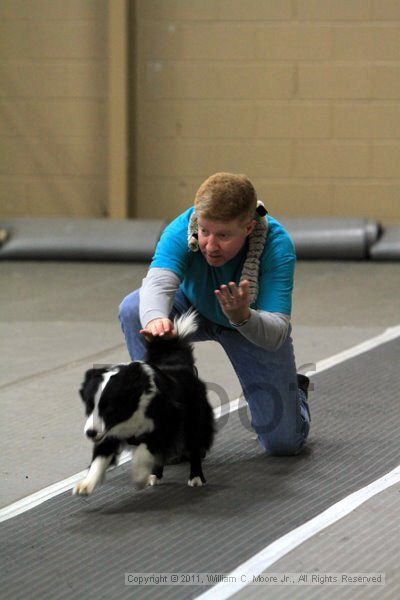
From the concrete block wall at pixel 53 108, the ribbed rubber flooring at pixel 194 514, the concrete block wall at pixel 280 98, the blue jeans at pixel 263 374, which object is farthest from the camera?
the concrete block wall at pixel 53 108

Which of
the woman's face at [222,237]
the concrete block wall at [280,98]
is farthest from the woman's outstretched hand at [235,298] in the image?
the concrete block wall at [280,98]

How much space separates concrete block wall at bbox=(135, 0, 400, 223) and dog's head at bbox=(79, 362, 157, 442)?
5.32 m

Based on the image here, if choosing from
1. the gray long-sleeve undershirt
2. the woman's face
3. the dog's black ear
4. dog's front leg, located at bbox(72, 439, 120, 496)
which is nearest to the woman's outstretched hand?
the gray long-sleeve undershirt

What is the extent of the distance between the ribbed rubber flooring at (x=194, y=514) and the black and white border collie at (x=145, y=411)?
0.38 ft

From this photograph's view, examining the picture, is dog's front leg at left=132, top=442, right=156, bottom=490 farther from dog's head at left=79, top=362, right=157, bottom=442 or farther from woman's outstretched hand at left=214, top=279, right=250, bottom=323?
woman's outstretched hand at left=214, top=279, right=250, bottom=323

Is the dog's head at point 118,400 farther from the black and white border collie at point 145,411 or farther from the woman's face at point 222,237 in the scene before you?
the woman's face at point 222,237

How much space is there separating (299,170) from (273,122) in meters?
0.43

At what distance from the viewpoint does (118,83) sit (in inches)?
304

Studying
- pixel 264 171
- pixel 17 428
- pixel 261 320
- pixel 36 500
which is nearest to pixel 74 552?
pixel 36 500

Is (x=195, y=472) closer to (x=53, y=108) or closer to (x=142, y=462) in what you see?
(x=142, y=462)

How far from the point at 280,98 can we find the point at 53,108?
6.03 ft

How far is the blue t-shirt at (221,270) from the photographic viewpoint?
9.77ft

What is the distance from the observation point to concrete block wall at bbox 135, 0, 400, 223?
7.63m

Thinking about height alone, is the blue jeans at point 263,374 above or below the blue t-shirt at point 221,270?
below
